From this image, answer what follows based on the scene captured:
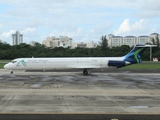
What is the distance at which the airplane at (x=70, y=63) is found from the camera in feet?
123

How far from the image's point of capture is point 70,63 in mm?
37875

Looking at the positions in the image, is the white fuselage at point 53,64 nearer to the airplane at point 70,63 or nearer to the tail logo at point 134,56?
the airplane at point 70,63

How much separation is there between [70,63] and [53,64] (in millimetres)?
2492

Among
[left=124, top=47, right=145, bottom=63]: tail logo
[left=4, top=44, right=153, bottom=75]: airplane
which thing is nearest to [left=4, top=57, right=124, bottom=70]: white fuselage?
[left=4, top=44, right=153, bottom=75]: airplane

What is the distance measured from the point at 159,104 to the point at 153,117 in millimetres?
3592

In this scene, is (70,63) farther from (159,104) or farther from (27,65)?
(159,104)

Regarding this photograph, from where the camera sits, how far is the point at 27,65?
37.4 m

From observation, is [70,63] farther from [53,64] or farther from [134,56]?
[134,56]

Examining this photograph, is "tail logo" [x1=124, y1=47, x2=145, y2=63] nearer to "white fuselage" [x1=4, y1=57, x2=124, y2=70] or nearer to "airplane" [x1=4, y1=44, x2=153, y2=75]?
"airplane" [x1=4, y1=44, x2=153, y2=75]

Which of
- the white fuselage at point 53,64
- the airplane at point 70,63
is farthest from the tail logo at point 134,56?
the white fuselage at point 53,64

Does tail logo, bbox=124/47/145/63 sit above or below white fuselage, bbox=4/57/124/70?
above

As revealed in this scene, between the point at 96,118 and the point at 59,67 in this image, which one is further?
the point at 59,67

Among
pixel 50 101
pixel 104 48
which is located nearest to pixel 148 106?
pixel 50 101

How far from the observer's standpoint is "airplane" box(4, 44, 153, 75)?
37438 mm
